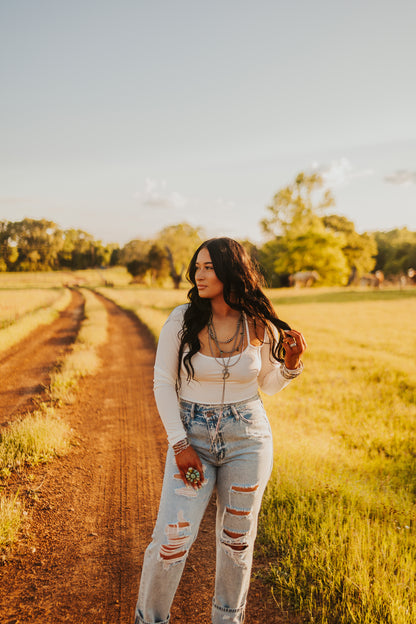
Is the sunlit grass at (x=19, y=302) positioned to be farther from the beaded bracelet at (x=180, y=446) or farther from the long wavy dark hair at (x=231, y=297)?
the beaded bracelet at (x=180, y=446)

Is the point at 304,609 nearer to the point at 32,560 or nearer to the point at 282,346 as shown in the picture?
the point at 282,346

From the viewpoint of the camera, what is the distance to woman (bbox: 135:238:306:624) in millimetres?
2107

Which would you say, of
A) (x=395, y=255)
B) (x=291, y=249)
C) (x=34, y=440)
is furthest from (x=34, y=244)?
(x=395, y=255)

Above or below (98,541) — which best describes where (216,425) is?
above

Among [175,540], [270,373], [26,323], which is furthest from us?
[26,323]

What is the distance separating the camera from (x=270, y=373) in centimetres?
264

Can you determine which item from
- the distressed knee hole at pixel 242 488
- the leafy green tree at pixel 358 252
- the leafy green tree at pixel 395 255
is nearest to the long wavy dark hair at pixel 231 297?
the distressed knee hole at pixel 242 488

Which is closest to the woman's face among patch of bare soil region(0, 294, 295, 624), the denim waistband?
the denim waistband

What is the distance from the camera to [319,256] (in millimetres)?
47906

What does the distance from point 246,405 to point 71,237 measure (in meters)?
15.2

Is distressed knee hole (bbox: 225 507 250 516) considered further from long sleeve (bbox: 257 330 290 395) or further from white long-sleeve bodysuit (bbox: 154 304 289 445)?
long sleeve (bbox: 257 330 290 395)

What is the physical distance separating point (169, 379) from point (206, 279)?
2.16 ft

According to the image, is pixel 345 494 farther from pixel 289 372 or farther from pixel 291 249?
pixel 291 249

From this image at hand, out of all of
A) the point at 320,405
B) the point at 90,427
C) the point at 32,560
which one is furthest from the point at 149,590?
the point at 320,405
